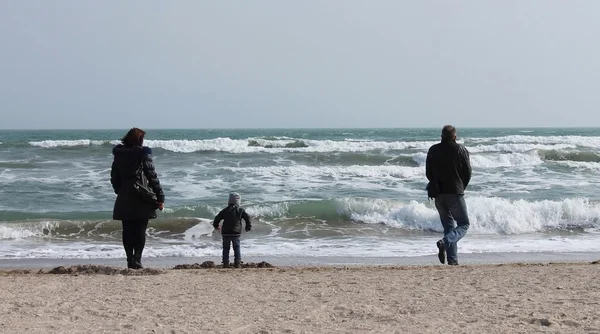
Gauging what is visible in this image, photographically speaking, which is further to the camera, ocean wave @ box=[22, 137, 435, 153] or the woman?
ocean wave @ box=[22, 137, 435, 153]

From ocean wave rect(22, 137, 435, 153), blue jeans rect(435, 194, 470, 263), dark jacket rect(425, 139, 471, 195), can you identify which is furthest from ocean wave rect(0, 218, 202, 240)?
ocean wave rect(22, 137, 435, 153)

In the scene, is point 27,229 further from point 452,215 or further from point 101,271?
point 452,215

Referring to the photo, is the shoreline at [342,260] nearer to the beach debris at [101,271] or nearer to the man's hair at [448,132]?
the beach debris at [101,271]

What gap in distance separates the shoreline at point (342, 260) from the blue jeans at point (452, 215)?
168cm

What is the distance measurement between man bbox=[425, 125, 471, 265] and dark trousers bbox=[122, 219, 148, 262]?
3.23 meters

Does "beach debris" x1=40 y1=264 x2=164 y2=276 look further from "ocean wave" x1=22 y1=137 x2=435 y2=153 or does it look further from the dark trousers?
"ocean wave" x1=22 y1=137 x2=435 y2=153

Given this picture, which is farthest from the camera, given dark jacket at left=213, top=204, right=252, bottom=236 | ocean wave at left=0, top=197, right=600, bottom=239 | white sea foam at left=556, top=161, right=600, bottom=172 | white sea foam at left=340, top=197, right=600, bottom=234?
white sea foam at left=556, top=161, right=600, bottom=172

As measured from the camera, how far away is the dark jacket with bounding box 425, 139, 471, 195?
7531mm

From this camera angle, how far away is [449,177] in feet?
24.7

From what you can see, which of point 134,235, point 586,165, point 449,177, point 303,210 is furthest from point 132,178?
point 586,165

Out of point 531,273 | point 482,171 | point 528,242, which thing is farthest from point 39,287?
point 482,171

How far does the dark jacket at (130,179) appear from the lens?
682 centimetres

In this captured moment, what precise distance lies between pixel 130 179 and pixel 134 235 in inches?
26.4

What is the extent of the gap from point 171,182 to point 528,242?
1177 centimetres
